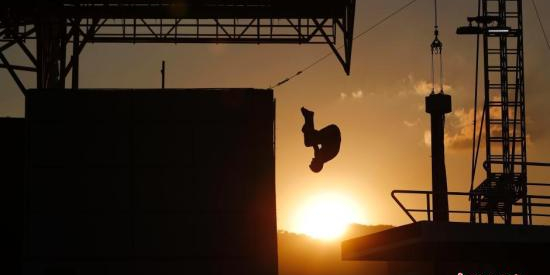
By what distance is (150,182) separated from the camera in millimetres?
19328

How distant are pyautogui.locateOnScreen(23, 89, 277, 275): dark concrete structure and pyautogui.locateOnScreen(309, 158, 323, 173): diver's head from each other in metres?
3.90

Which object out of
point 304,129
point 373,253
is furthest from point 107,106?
point 373,253

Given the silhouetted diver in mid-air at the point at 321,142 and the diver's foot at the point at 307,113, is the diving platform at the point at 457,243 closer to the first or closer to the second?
the silhouetted diver in mid-air at the point at 321,142

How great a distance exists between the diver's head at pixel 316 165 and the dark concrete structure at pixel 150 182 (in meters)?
3.90

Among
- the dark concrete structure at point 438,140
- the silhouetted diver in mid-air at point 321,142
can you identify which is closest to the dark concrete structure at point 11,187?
the silhouetted diver in mid-air at point 321,142

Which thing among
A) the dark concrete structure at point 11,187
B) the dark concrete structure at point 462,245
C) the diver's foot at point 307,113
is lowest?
the dark concrete structure at point 462,245

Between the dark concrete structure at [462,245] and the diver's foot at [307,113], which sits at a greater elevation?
the diver's foot at [307,113]

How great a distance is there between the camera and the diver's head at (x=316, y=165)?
2303cm

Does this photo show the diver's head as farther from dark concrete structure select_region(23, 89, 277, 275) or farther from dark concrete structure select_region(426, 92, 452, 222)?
dark concrete structure select_region(426, 92, 452, 222)

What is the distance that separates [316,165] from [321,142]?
642mm

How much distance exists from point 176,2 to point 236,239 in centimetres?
1412

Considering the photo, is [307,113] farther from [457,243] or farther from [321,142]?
[457,243]

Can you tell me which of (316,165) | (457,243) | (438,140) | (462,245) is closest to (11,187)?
(316,165)

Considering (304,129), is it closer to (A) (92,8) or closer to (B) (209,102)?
(B) (209,102)
